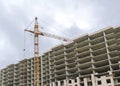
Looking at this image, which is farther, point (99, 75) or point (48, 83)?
point (48, 83)

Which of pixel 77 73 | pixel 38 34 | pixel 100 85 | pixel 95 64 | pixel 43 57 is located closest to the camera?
pixel 100 85

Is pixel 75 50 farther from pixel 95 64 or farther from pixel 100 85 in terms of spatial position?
pixel 100 85

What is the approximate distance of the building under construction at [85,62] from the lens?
7850 cm

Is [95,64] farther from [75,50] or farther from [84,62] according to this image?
[75,50]

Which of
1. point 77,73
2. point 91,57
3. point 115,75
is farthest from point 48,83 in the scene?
point 115,75

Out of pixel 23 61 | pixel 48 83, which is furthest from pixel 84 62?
pixel 23 61

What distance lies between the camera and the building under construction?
78.5 meters

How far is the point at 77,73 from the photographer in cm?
8850

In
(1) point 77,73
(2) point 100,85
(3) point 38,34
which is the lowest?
(2) point 100,85

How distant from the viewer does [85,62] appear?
88500mm

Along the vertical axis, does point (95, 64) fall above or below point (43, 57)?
below

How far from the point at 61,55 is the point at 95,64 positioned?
20535 mm

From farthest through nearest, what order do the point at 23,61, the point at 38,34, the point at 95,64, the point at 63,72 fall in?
the point at 23,61 < the point at 38,34 < the point at 63,72 < the point at 95,64

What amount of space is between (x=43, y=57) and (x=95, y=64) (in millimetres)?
37695
